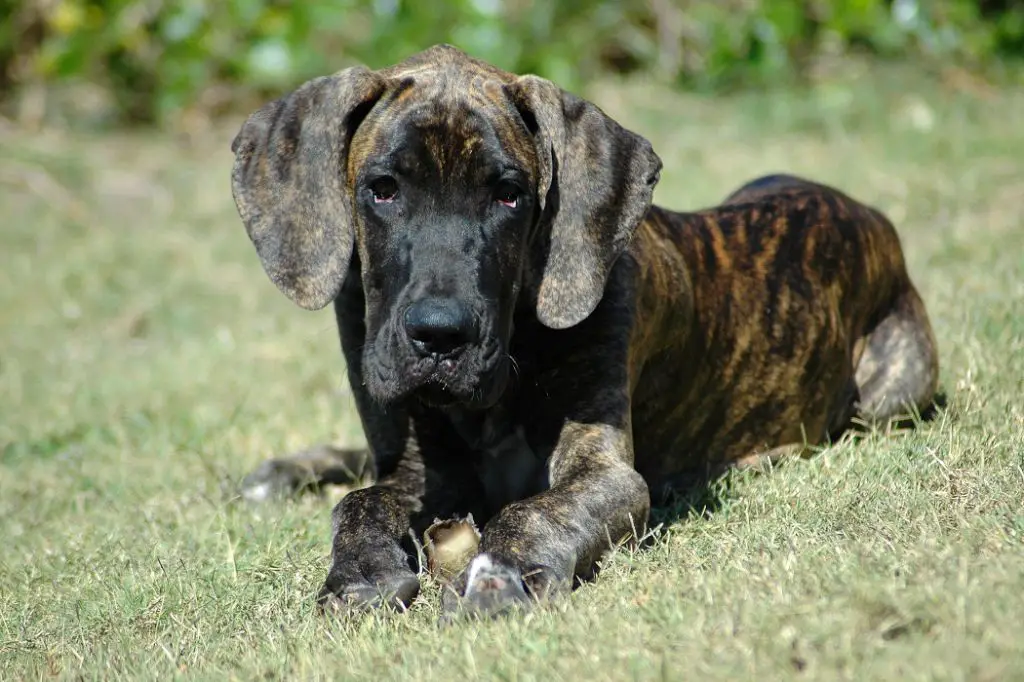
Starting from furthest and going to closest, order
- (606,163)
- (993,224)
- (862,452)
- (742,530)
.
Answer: (993,224) → (862,452) → (606,163) → (742,530)

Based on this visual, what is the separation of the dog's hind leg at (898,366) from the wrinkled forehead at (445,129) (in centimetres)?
201

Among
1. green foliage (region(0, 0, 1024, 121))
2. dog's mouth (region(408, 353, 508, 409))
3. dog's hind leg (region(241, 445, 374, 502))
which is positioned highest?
green foliage (region(0, 0, 1024, 121))

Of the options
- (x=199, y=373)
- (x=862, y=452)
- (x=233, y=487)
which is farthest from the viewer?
(x=199, y=373)

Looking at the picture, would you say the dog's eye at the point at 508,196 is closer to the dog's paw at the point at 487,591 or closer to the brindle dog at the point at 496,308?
the brindle dog at the point at 496,308

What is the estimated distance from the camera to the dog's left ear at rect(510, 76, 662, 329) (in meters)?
4.03

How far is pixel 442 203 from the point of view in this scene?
152 inches

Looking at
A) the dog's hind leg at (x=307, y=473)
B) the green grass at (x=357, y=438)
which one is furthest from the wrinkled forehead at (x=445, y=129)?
the dog's hind leg at (x=307, y=473)

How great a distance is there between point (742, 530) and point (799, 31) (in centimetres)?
870

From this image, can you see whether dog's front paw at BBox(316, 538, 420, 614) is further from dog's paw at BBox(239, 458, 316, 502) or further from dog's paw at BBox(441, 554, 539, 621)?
dog's paw at BBox(239, 458, 316, 502)

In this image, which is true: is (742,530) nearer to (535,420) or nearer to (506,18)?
(535,420)

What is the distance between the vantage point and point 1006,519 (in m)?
3.51

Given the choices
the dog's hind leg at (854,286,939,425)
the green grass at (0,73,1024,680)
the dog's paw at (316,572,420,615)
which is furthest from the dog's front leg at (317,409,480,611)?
the dog's hind leg at (854,286,939,425)

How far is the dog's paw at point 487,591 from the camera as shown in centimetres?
339

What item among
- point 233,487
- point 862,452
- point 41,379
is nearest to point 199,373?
point 41,379
